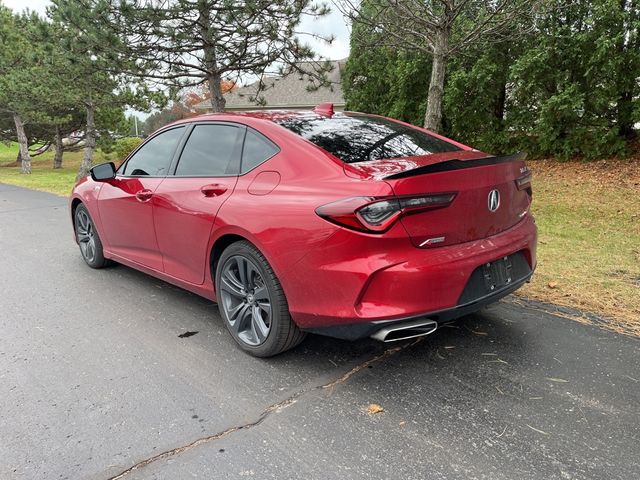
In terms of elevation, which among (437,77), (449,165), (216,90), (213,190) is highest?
(216,90)

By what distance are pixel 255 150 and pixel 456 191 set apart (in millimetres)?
1361

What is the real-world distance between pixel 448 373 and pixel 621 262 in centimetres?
316

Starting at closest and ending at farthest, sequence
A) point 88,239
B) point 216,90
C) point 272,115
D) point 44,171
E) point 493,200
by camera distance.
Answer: point 493,200
point 272,115
point 88,239
point 216,90
point 44,171

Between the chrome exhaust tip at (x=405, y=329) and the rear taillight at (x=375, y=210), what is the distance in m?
0.51

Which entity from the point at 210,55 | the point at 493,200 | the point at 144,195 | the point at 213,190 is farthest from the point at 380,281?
the point at 210,55

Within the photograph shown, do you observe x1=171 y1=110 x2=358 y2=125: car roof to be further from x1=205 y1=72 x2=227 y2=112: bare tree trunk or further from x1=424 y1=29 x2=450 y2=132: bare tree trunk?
x1=205 y1=72 x2=227 y2=112: bare tree trunk

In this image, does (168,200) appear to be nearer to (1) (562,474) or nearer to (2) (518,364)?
(2) (518,364)

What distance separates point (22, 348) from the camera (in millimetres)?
3494

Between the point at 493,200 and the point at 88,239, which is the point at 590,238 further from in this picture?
the point at 88,239

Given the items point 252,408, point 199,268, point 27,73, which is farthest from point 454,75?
point 27,73

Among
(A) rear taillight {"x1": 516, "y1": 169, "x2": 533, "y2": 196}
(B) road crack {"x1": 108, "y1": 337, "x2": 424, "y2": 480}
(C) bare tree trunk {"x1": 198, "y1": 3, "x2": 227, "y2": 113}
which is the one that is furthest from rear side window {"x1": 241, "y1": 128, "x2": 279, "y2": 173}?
(C) bare tree trunk {"x1": 198, "y1": 3, "x2": 227, "y2": 113}

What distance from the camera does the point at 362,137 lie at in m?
3.36

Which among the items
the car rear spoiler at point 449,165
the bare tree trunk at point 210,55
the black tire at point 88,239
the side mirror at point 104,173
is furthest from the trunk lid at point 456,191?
the bare tree trunk at point 210,55

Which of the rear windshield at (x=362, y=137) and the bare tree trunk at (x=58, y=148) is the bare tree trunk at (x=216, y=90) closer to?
the rear windshield at (x=362, y=137)
